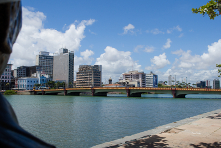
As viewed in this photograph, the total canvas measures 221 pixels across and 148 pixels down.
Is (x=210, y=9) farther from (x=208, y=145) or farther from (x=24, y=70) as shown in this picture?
(x=24, y=70)

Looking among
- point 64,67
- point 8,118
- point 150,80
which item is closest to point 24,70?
point 64,67

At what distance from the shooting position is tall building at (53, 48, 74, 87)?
17612 centimetres

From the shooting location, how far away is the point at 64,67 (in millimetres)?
177875

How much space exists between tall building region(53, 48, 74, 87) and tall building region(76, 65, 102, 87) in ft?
26.1

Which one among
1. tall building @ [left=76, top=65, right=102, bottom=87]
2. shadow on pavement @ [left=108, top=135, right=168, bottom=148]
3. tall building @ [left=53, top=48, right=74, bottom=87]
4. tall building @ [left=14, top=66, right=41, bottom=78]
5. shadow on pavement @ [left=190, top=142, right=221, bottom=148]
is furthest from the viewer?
tall building @ [left=14, top=66, right=41, bottom=78]

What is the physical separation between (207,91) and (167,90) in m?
13.2

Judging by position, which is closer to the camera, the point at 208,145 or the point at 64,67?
the point at 208,145

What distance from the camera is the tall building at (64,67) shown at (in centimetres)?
17612

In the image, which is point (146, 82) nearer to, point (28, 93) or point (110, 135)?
point (28, 93)

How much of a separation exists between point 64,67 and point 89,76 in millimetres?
27287

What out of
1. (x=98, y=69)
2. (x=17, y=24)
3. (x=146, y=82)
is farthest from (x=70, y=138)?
(x=146, y=82)

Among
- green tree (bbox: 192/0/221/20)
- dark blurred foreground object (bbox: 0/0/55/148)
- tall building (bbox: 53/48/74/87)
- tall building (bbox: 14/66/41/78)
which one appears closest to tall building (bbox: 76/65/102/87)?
tall building (bbox: 53/48/74/87)

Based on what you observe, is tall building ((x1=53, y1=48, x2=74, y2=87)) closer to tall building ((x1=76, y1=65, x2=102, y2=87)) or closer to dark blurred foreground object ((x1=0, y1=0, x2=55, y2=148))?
tall building ((x1=76, y1=65, x2=102, y2=87))

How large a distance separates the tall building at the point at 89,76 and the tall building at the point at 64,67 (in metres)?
7.96
